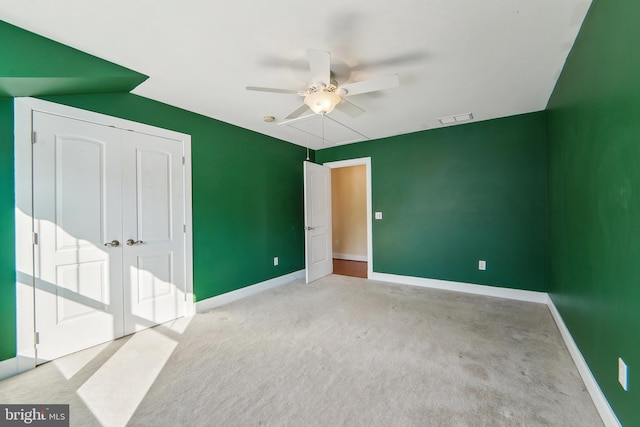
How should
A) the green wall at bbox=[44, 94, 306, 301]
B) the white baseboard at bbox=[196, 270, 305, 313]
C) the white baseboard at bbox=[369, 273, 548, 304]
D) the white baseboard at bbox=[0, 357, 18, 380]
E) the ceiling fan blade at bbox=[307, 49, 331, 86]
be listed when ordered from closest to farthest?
1. the ceiling fan blade at bbox=[307, 49, 331, 86]
2. the white baseboard at bbox=[0, 357, 18, 380]
3. the green wall at bbox=[44, 94, 306, 301]
4. the white baseboard at bbox=[196, 270, 305, 313]
5. the white baseboard at bbox=[369, 273, 548, 304]

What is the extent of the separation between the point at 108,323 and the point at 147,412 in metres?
1.31

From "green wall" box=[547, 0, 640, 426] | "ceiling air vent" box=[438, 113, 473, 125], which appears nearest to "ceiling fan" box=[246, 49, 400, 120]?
"green wall" box=[547, 0, 640, 426]

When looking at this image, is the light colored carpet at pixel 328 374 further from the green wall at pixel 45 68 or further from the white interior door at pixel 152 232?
the green wall at pixel 45 68

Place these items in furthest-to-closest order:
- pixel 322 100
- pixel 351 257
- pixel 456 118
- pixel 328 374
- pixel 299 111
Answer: pixel 351 257
pixel 456 118
pixel 299 111
pixel 322 100
pixel 328 374

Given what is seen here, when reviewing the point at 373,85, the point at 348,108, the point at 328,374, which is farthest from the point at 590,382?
the point at 348,108

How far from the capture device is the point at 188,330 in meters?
2.69

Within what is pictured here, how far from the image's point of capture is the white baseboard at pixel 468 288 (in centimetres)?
336

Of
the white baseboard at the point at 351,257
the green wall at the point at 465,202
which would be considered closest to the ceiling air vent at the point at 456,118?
the green wall at the point at 465,202

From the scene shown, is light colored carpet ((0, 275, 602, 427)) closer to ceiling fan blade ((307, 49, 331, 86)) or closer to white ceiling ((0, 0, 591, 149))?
ceiling fan blade ((307, 49, 331, 86))

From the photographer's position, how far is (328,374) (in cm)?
193

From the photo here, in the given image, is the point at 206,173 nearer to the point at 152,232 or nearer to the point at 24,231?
the point at 152,232

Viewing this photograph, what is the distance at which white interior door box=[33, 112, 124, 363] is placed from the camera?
6.95 ft

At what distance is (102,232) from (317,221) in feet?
9.85

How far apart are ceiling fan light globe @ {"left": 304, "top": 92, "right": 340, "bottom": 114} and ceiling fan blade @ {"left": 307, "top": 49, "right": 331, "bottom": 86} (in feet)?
0.37
